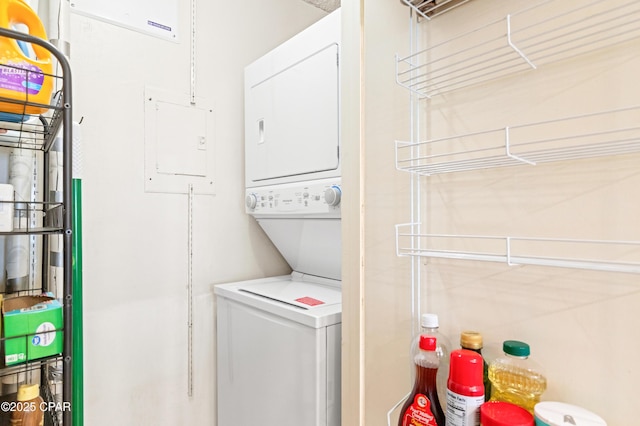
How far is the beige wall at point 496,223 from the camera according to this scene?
674 millimetres

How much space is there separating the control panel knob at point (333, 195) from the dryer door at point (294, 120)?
0.10 m

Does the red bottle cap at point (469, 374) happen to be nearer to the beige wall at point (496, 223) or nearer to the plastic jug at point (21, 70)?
the beige wall at point (496, 223)

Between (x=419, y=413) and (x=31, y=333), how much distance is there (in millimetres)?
1088

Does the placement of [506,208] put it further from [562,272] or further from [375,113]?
[375,113]

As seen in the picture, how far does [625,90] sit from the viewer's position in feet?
2.16

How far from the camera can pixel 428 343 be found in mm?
853

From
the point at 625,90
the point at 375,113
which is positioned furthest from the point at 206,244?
the point at 625,90

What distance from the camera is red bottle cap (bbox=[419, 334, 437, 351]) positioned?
2.79ft

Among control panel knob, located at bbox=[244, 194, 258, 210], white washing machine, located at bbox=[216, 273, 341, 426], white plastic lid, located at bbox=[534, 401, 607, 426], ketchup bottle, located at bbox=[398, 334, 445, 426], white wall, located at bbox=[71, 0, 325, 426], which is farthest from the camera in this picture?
control panel knob, located at bbox=[244, 194, 258, 210]

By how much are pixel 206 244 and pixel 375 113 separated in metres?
1.39

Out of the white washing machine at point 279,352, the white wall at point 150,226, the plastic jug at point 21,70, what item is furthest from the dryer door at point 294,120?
the plastic jug at point 21,70

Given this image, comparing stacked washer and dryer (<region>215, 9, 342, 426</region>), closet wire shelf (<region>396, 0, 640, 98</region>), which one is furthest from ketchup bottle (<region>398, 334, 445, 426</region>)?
closet wire shelf (<region>396, 0, 640, 98</region>)

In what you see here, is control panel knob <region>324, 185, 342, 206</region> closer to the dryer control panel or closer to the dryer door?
the dryer control panel

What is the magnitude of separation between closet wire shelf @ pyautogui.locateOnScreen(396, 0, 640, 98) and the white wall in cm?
148
